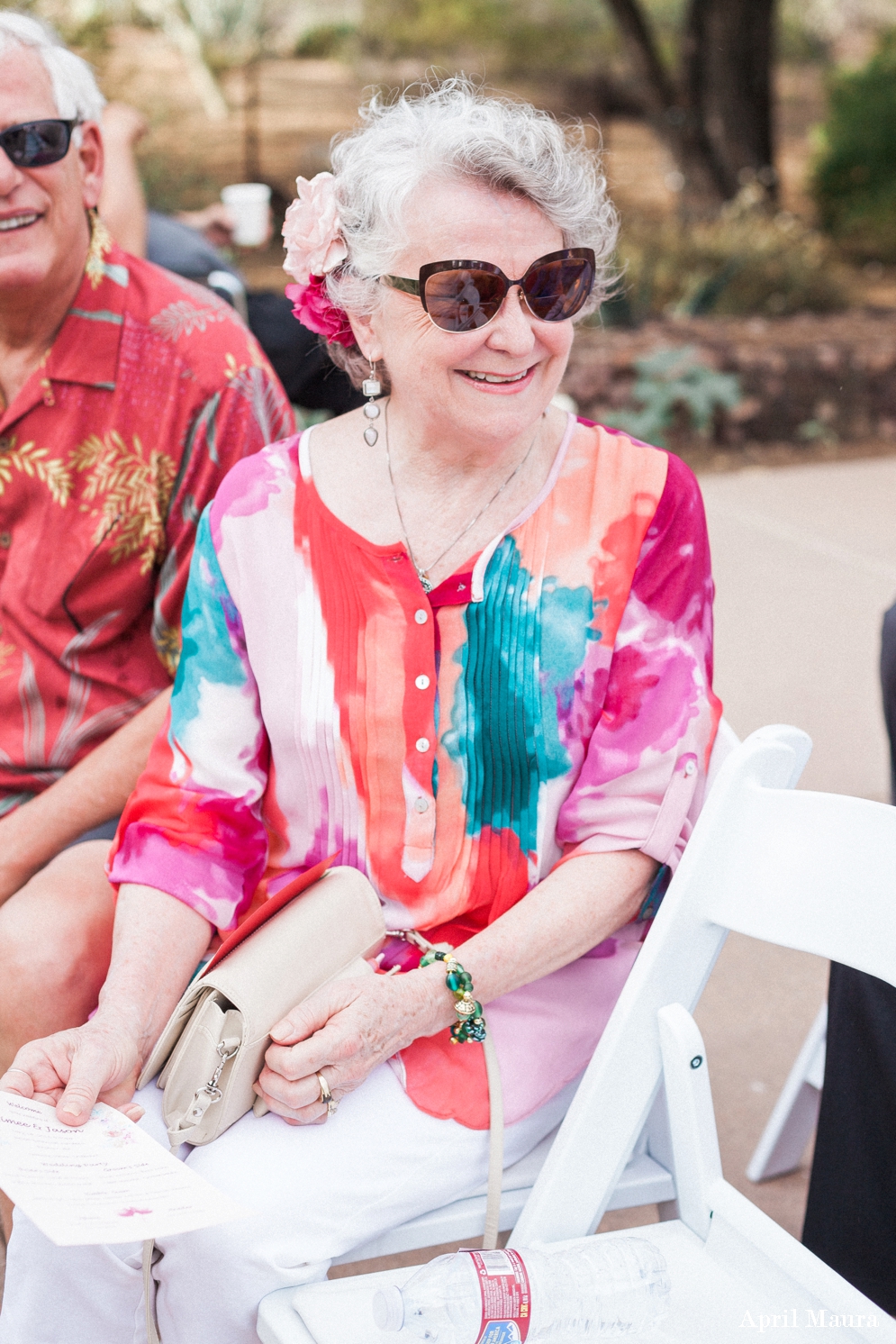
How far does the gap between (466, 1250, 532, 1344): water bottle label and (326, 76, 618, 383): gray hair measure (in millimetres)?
1117

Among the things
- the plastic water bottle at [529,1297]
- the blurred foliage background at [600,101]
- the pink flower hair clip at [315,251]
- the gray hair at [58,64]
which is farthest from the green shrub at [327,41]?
the plastic water bottle at [529,1297]

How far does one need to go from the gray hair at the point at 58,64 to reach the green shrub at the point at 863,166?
1087cm

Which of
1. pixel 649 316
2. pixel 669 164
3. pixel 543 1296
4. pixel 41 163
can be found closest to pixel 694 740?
pixel 543 1296

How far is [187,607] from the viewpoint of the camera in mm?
1719

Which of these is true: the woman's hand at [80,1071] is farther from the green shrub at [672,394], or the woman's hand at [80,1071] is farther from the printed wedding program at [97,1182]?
the green shrub at [672,394]

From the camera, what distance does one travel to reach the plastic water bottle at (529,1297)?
131 centimetres

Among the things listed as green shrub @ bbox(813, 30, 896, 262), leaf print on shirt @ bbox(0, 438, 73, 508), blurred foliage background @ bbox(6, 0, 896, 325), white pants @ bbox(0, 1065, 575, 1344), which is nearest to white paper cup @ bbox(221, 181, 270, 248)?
leaf print on shirt @ bbox(0, 438, 73, 508)

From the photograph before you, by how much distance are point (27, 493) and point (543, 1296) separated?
139 centimetres

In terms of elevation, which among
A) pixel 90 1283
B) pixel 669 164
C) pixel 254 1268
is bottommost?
pixel 90 1283

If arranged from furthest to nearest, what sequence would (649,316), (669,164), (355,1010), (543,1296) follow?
(669,164) → (649,316) → (355,1010) → (543,1296)

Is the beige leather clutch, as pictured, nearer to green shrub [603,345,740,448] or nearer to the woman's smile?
the woman's smile

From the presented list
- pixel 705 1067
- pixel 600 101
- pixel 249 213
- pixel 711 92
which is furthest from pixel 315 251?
pixel 600 101

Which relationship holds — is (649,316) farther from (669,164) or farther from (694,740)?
(694,740)

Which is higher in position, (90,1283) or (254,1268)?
(254,1268)
